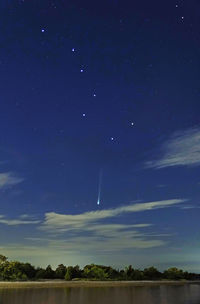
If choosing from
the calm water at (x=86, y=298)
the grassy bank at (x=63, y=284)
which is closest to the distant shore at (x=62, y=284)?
the grassy bank at (x=63, y=284)

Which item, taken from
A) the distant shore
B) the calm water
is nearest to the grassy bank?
the distant shore

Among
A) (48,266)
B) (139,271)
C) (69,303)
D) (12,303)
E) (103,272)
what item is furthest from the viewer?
(139,271)

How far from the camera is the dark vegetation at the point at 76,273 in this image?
71.3 m

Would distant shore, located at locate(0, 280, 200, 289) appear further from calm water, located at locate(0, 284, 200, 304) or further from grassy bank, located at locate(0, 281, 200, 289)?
calm water, located at locate(0, 284, 200, 304)

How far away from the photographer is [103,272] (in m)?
83.6

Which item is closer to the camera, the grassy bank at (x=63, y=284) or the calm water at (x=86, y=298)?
the calm water at (x=86, y=298)

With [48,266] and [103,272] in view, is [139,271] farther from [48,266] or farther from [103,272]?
[48,266]

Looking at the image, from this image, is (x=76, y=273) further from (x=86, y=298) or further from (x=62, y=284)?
(x=86, y=298)

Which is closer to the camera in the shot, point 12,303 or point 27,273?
point 12,303

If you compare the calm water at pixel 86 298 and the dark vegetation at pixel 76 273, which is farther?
the dark vegetation at pixel 76 273

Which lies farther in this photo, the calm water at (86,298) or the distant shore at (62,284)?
the distant shore at (62,284)

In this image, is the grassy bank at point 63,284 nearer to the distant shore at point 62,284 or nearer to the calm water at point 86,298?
the distant shore at point 62,284

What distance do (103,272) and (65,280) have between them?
35.7 feet

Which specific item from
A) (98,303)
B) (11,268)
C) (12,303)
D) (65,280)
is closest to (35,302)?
(12,303)
